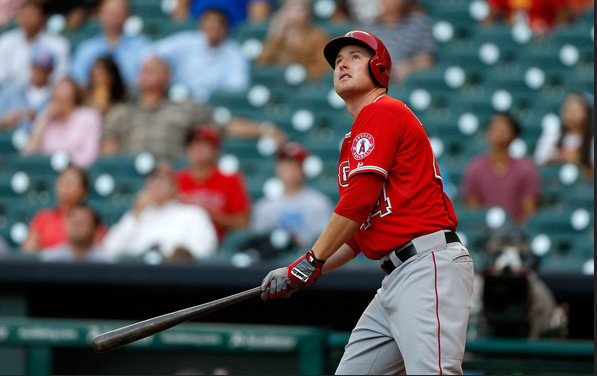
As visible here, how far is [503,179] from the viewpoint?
6164mm

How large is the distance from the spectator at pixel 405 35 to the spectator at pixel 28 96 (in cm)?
293

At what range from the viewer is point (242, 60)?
7.77m

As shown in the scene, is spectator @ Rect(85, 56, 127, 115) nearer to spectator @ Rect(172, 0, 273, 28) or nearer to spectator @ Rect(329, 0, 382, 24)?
spectator @ Rect(172, 0, 273, 28)

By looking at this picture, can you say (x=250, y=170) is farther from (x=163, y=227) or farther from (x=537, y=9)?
(x=537, y=9)

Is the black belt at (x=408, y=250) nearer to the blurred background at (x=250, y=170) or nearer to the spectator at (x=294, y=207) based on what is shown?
the blurred background at (x=250, y=170)

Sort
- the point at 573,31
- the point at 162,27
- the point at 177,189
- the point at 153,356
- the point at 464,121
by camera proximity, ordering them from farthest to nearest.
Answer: the point at 162,27, the point at 573,31, the point at 464,121, the point at 177,189, the point at 153,356

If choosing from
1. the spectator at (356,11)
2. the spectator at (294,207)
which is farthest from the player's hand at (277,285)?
the spectator at (356,11)

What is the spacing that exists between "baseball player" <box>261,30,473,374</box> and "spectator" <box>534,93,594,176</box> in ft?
11.5

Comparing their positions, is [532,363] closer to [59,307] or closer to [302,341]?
[302,341]

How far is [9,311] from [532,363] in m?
3.05

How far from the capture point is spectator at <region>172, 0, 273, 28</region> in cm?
810

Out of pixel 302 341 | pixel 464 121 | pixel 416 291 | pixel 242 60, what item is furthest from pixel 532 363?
pixel 242 60

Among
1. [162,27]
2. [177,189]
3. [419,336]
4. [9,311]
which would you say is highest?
[162,27]

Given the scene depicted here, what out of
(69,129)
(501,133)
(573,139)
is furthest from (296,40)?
(573,139)
